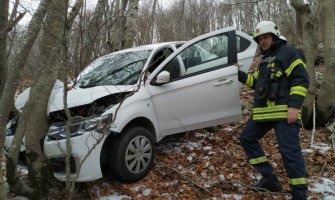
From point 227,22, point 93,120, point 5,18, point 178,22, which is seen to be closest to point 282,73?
point 93,120

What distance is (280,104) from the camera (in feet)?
12.0

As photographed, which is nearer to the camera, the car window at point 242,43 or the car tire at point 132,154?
the car tire at point 132,154

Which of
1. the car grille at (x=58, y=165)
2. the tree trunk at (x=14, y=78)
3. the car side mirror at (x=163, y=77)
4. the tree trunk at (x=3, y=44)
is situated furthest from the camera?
the car side mirror at (x=163, y=77)

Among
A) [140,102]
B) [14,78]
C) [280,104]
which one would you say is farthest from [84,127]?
[280,104]

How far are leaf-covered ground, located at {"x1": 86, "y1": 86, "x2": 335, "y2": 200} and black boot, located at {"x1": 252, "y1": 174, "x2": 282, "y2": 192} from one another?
62 millimetres

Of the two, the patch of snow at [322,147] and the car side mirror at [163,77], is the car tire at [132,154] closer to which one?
the car side mirror at [163,77]

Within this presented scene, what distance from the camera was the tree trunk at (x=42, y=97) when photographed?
3.76 m

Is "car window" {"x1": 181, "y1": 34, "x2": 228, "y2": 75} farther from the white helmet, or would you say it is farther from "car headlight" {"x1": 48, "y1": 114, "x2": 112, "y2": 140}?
"car headlight" {"x1": 48, "y1": 114, "x2": 112, "y2": 140}

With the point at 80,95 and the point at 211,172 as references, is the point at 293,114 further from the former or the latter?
the point at 80,95

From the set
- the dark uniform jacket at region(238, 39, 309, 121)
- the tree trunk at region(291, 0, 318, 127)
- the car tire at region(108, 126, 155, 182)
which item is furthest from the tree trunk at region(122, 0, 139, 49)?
the dark uniform jacket at region(238, 39, 309, 121)

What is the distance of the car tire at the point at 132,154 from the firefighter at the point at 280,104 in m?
1.28

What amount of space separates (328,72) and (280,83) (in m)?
2.30

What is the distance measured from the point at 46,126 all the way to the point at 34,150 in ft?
1.04

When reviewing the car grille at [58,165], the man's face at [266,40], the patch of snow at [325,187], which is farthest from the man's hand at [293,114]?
the car grille at [58,165]
